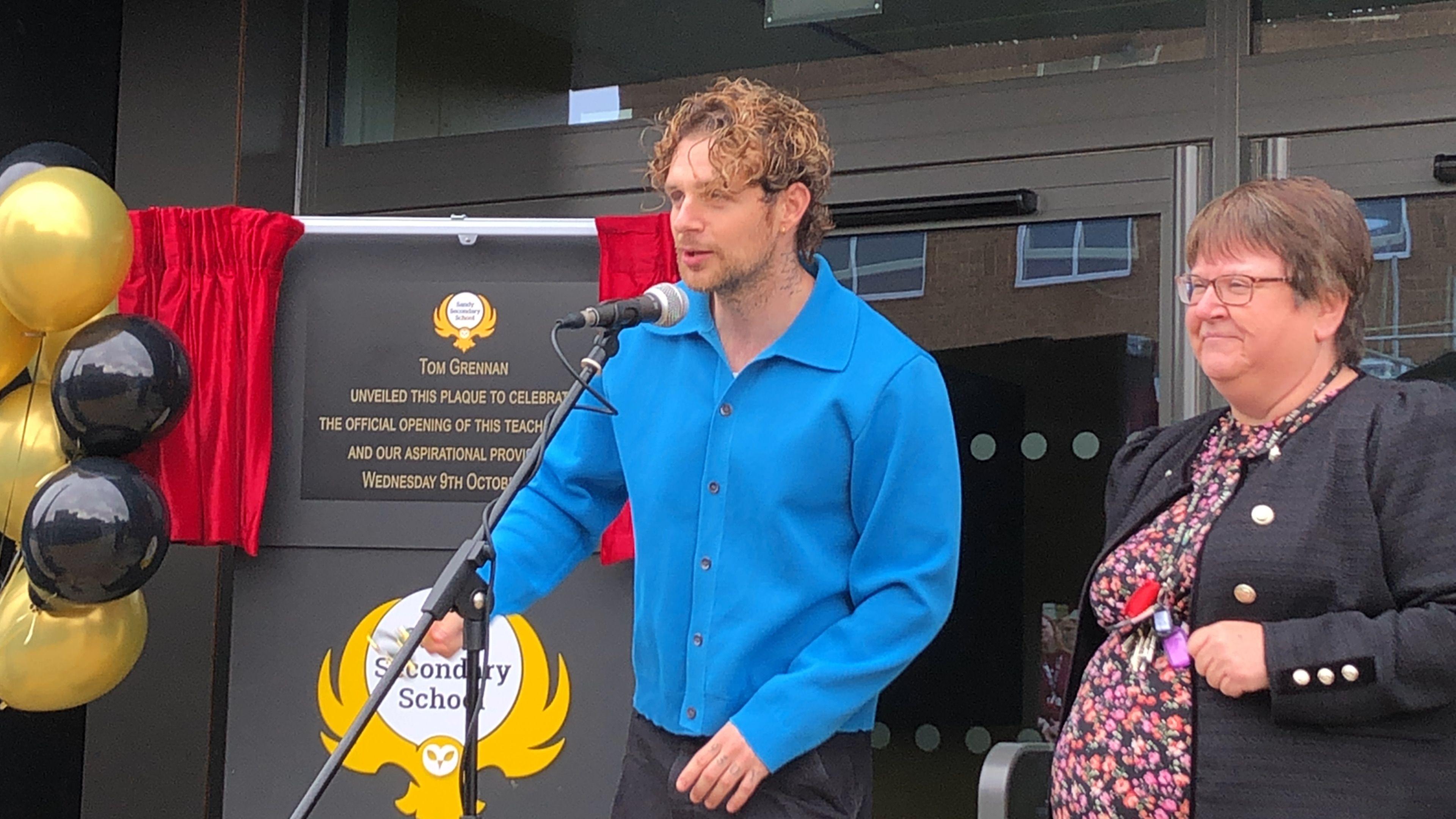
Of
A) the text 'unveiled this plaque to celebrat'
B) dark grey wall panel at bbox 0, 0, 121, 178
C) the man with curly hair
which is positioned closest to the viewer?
the man with curly hair

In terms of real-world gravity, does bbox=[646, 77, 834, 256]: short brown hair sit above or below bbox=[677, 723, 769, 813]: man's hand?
above

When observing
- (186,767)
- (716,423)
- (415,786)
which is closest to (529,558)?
(716,423)

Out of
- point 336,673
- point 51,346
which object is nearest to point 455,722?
point 336,673

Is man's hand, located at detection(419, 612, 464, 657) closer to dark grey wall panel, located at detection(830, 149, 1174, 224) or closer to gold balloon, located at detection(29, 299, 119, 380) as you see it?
gold balloon, located at detection(29, 299, 119, 380)

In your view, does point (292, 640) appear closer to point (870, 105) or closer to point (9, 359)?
point (9, 359)

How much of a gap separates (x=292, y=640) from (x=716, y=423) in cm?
189

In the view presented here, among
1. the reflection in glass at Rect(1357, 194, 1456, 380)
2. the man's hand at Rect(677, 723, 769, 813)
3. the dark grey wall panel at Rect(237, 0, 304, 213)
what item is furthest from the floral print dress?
the dark grey wall panel at Rect(237, 0, 304, 213)

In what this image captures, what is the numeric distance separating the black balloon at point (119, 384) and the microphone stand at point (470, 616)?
1.79 meters

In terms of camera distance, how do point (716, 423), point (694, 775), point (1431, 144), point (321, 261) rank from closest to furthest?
point (694, 775)
point (716, 423)
point (1431, 144)
point (321, 261)

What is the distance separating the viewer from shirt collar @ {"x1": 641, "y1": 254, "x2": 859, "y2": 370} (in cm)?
228

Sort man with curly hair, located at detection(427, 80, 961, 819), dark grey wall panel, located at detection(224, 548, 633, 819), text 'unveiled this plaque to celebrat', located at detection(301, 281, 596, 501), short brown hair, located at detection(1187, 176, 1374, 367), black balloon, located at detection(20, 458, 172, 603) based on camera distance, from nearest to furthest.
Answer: short brown hair, located at detection(1187, 176, 1374, 367), man with curly hair, located at detection(427, 80, 961, 819), black balloon, located at detection(20, 458, 172, 603), dark grey wall panel, located at detection(224, 548, 633, 819), text 'unveiled this plaque to celebrat', located at detection(301, 281, 596, 501)

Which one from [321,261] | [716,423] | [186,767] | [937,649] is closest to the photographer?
[716,423]

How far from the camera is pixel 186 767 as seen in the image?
4754 mm

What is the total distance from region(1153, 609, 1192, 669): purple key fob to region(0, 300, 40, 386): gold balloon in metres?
2.77
